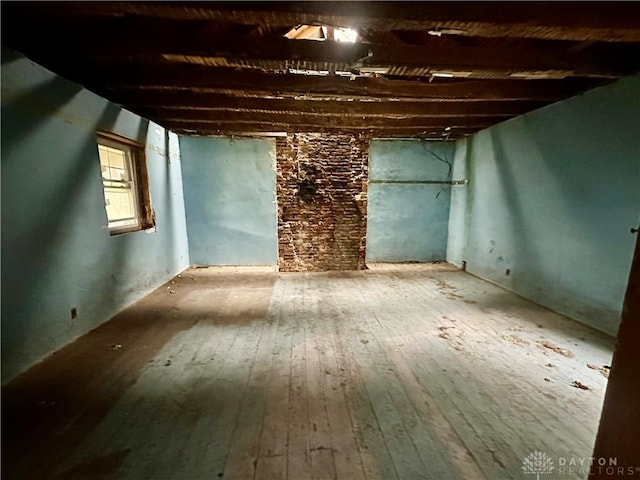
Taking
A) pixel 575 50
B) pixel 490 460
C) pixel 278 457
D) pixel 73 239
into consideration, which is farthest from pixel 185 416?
pixel 575 50

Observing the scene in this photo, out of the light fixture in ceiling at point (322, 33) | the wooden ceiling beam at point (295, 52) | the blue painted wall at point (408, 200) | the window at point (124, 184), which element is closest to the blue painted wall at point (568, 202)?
the wooden ceiling beam at point (295, 52)

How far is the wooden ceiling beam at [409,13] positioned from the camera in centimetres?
163

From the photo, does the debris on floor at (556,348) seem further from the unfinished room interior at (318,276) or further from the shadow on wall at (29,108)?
the shadow on wall at (29,108)

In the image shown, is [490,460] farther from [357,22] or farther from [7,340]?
[7,340]

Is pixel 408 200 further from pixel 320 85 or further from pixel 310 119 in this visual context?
pixel 320 85

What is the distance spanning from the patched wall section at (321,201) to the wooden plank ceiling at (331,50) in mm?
1545

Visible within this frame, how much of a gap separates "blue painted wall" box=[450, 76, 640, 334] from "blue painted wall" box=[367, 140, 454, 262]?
1161mm

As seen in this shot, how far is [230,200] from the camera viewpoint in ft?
18.6

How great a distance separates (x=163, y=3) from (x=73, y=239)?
6.86ft

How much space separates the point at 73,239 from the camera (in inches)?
106

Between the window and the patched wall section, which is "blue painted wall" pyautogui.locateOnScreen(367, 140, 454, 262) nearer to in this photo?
the patched wall section

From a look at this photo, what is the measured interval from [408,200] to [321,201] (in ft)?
5.86

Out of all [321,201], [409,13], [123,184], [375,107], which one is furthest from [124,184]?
[409,13]

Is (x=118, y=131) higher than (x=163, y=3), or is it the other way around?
(x=163, y=3)
